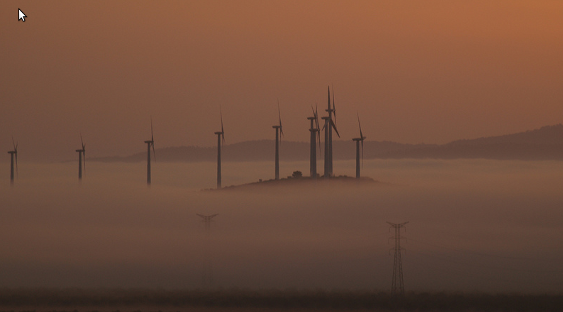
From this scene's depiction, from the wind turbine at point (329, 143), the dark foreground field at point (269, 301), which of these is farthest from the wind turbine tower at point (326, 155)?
the dark foreground field at point (269, 301)

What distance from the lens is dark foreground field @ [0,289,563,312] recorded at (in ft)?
242

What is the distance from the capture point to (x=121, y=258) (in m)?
Answer: 136

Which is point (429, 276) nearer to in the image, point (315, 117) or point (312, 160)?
point (312, 160)

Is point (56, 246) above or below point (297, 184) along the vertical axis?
below

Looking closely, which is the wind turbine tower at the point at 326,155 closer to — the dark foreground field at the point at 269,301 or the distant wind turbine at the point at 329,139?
the distant wind turbine at the point at 329,139

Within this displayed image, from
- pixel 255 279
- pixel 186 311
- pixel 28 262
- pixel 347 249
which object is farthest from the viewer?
pixel 347 249

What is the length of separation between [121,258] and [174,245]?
84.2 ft

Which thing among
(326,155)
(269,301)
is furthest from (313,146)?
(269,301)

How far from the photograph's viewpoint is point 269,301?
3012 inches

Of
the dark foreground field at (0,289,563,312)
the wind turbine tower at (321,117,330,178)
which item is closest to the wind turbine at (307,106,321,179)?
the wind turbine tower at (321,117,330,178)

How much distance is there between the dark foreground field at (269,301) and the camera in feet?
242

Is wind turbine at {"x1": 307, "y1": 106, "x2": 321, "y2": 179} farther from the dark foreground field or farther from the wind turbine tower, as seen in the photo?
the dark foreground field

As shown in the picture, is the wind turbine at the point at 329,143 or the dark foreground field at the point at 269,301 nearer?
the dark foreground field at the point at 269,301

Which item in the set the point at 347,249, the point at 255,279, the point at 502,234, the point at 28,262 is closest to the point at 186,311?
the point at 255,279
